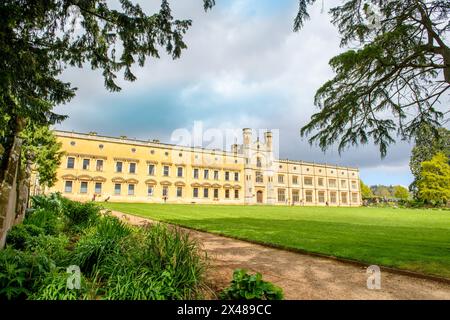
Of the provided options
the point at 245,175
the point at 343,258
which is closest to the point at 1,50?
the point at 343,258

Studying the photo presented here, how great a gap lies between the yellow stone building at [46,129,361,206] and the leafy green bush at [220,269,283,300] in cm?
→ 3668

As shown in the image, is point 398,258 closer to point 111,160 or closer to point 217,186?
point 111,160

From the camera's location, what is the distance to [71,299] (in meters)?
3.03

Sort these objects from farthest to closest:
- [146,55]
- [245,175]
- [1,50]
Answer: [245,175] < [146,55] < [1,50]

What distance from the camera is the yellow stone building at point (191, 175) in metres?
38.3

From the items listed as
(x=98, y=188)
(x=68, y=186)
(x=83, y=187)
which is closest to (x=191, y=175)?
(x=98, y=188)

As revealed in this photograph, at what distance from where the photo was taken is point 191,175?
47.5 m

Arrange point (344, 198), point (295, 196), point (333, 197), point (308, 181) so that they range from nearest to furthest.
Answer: point (295, 196)
point (308, 181)
point (333, 197)
point (344, 198)

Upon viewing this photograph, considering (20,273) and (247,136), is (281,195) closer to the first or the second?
(247,136)

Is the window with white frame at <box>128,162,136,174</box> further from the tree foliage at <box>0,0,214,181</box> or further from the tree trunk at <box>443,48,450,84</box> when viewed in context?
the tree trunk at <box>443,48,450,84</box>

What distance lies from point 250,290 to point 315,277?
6.94ft

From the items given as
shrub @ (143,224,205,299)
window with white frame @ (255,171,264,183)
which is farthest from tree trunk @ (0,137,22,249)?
window with white frame @ (255,171,264,183)

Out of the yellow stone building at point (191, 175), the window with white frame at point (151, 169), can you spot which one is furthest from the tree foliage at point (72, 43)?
the window with white frame at point (151, 169)
